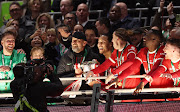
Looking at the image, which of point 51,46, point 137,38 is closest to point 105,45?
point 137,38

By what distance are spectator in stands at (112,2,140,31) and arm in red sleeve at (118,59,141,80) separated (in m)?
1.97

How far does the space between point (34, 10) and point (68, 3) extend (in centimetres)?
79

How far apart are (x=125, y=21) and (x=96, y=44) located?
3.01 ft

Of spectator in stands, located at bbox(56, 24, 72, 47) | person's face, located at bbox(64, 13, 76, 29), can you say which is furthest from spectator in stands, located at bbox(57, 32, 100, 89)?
person's face, located at bbox(64, 13, 76, 29)

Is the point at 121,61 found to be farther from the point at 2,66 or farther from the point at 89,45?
the point at 2,66

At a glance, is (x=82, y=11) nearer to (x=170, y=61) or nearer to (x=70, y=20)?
(x=70, y=20)

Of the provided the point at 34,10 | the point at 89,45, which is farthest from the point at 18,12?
the point at 89,45

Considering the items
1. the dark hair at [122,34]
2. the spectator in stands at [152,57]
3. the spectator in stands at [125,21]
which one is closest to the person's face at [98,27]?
the spectator in stands at [125,21]

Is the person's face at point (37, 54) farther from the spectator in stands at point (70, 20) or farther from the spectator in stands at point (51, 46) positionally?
the spectator in stands at point (70, 20)

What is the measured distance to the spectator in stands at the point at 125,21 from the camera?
8.19m

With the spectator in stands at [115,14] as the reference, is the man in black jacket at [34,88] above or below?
below

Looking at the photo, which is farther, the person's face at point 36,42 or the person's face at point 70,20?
the person's face at point 70,20

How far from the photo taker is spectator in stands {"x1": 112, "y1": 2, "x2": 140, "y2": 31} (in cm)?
819

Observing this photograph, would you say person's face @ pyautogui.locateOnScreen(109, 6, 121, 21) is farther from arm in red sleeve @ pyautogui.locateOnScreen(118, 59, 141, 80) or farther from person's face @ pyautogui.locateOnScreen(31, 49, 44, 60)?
arm in red sleeve @ pyautogui.locateOnScreen(118, 59, 141, 80)
